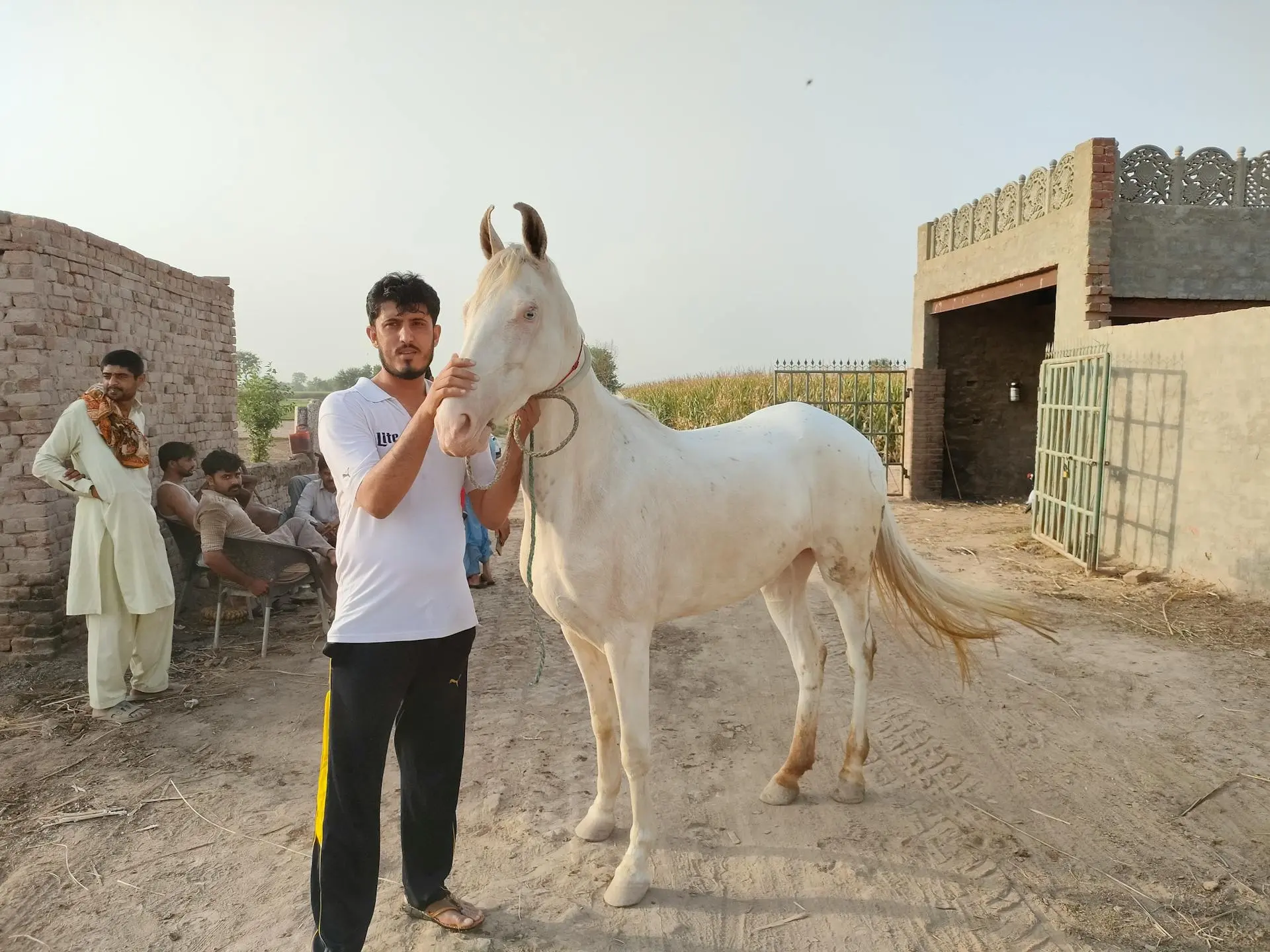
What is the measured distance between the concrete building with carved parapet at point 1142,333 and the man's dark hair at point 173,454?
780 cm

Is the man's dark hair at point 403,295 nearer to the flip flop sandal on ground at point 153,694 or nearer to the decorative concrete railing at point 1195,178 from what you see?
the flip flop sandal on ground at point 153,694

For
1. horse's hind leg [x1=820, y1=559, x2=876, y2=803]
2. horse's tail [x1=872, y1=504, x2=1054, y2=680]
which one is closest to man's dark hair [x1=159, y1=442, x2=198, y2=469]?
horse's hind leg [x1=820, y1=559, x2=876, y2=803]

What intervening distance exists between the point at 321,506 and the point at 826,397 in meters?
9.02

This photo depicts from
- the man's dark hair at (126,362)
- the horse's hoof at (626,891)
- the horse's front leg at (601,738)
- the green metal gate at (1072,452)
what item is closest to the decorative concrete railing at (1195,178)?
the green metal gate at (1072,452)

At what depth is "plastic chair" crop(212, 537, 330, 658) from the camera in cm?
501

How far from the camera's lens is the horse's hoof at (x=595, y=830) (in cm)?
297

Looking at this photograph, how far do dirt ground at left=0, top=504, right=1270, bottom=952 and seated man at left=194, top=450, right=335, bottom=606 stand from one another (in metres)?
0.57

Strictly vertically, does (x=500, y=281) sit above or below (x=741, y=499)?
above

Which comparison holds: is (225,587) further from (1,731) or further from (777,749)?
(777,749)

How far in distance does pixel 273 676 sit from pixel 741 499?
354 centimetres

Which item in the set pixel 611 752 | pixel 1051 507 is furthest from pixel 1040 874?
pixel 1051 507

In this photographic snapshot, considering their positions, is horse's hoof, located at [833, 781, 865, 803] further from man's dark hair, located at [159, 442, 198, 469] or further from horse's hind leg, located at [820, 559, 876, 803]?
man's dark hair, located at [159, 442, 198, 469]

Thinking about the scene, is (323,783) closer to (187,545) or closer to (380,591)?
(380,591)

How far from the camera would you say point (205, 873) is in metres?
2.79
